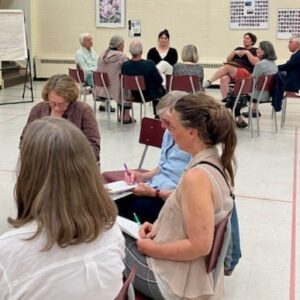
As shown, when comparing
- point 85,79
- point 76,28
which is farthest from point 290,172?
point 76,28

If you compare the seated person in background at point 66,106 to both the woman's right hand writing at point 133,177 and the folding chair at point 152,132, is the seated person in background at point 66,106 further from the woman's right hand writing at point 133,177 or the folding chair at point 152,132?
the folding chair at point 152,132

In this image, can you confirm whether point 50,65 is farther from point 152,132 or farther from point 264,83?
point 152,132

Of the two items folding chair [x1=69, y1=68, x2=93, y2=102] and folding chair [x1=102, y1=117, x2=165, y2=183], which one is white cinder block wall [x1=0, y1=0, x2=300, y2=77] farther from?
folding chair [x1=102, y1=117, x2=165, y2=183]

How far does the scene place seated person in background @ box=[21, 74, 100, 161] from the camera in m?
3.03

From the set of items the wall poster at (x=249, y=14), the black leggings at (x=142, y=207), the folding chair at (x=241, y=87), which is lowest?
the black leggings at (x=142, y=207)

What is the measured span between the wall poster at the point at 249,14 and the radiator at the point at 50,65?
150 inches

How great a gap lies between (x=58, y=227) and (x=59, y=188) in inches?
3.8

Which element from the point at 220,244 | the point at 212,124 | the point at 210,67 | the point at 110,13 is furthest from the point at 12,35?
the point at 220,244

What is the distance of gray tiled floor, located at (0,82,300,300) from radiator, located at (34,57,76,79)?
12.2ft

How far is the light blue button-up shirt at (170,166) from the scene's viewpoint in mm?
2775

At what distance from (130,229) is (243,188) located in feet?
8.06

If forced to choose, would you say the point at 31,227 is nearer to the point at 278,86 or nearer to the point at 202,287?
the point at 202,287

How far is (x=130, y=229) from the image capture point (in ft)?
6.91

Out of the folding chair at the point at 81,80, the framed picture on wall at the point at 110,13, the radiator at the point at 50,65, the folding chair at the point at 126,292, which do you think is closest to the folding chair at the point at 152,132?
the folding chair at the point at 126,292
